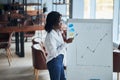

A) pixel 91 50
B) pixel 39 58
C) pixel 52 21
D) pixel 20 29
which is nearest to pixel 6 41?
pixel 20 29

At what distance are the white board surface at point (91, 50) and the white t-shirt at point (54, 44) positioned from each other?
0.49 feet

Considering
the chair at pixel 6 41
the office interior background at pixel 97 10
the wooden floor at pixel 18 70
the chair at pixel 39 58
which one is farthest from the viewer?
the chair at pixel 6 41

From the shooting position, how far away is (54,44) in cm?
396

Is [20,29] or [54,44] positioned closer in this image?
[54,44]

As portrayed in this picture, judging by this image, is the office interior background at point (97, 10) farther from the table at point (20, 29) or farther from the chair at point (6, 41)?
the chair at point (6, 41)

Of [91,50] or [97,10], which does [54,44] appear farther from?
[97,10]

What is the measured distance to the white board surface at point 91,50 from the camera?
4.04 m

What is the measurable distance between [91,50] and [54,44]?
57 cm

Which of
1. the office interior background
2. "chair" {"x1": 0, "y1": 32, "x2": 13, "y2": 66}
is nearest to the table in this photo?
"chair" {"x1": 0, "y1": 32, "x2": 13, "y2": 66}

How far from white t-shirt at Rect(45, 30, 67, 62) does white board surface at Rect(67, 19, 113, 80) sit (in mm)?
148

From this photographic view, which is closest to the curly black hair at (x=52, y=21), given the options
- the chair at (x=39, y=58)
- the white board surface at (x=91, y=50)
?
the white board surface at (x=91, y=50)

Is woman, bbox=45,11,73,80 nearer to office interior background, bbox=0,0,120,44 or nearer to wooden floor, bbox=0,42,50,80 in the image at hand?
wooden floor, bbox=0,42,50,80

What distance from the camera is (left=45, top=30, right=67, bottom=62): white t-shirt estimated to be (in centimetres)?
395

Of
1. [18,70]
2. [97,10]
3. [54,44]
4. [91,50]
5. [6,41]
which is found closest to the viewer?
[54,44]
